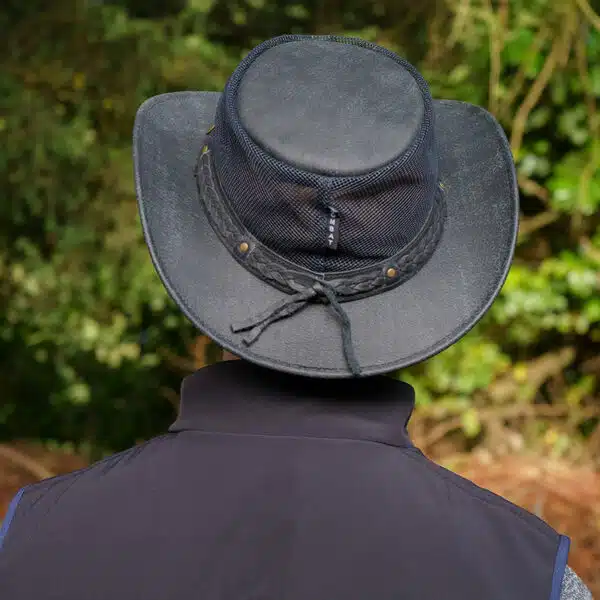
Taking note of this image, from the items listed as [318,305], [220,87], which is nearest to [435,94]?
[220,87]

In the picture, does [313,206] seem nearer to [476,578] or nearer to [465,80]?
[476,578]

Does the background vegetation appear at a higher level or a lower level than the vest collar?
lower

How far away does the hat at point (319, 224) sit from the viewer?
127 centimetres

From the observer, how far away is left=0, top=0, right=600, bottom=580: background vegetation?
3.98 meters

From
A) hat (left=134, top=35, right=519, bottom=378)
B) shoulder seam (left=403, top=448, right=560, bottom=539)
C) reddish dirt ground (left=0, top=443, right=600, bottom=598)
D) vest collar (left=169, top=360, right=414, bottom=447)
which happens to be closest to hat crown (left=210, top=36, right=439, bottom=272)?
hat (left=134, top=35, right=519, bottom=378)

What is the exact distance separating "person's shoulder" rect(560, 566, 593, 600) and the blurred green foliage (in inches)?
117

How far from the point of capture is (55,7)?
4.11m

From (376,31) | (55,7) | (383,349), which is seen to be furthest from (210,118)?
(376,31)

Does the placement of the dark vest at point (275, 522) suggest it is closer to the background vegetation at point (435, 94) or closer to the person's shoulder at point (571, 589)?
the person's shoulder at point (571, 589)

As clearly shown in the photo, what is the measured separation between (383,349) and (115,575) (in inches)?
20.0

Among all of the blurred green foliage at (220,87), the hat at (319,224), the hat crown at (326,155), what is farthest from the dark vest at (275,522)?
the blurred green foliage at (220,87)

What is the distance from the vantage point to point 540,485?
3900 millimetres

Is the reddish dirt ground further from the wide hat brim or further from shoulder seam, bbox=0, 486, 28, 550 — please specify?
shoulder seam, bbox=0, 486, 28, 550

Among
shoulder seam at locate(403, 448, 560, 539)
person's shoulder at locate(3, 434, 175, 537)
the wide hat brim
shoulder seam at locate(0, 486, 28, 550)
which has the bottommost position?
shoulder seam at locate(0, 486, 28, 550)
